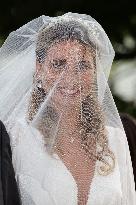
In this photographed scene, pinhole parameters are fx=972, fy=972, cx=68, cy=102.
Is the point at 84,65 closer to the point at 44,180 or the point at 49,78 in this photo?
the point at 49,78

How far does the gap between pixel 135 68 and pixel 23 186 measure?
7.00 meters

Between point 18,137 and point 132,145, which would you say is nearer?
point 18,137

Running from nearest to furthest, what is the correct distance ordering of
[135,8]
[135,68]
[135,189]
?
[135,189] → [135,8] → [135,68]

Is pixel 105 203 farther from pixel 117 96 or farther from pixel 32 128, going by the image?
pixel 117 96

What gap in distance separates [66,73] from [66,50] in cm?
13

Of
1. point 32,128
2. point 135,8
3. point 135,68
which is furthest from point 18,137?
point 135,68

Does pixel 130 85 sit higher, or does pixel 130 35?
pixel 130 35

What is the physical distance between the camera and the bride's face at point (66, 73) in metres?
5.27

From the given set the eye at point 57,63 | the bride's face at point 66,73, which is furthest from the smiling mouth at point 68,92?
the eye at point 57,63

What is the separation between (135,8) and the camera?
1104 cm

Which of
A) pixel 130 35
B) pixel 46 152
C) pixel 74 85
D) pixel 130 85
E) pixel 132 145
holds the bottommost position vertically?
pixel 130 85

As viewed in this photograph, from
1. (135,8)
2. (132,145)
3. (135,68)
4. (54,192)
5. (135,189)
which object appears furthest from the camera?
(135,68)

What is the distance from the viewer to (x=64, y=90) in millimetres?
5273

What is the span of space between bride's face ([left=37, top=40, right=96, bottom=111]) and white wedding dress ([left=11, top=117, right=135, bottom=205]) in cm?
25
